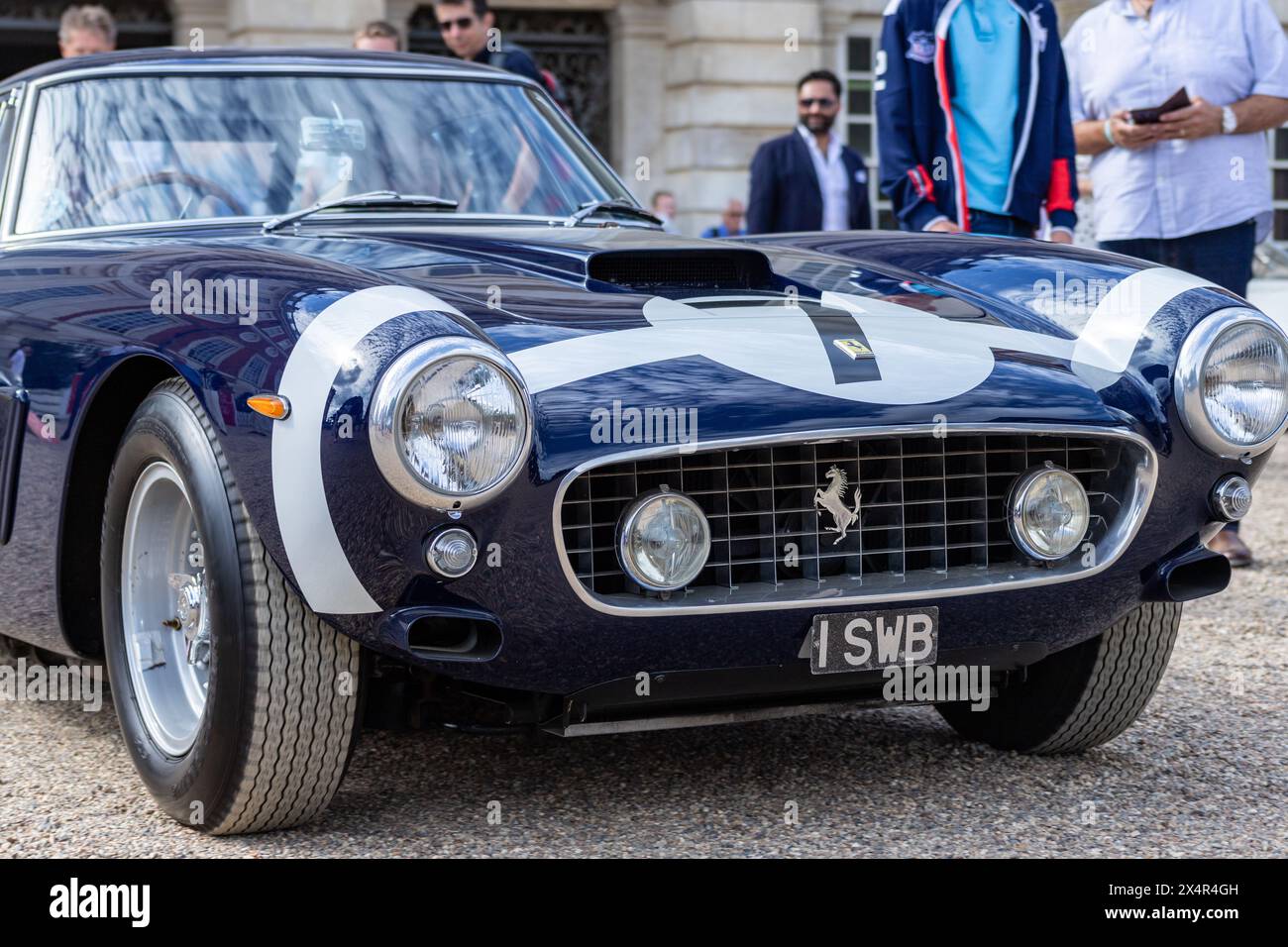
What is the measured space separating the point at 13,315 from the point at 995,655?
201 centimetres

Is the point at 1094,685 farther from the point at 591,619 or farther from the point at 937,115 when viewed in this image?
the point at 937,115

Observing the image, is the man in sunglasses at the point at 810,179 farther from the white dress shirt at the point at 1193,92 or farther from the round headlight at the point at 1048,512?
the round headlight at the point at 1048,512

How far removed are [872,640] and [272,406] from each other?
3.41 ft

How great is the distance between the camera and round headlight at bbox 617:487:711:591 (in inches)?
107

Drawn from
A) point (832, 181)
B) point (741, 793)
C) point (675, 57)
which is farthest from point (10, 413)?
point (675, 57)

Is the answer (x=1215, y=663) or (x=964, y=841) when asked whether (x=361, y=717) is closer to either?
(x=964, y=841)

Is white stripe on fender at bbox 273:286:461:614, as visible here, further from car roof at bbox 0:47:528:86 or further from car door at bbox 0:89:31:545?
car roof at bbox 0:47:528:86

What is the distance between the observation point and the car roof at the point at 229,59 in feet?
13.4

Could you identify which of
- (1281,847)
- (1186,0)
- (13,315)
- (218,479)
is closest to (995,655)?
(1281,847)

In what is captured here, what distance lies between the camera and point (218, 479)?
2.76 m

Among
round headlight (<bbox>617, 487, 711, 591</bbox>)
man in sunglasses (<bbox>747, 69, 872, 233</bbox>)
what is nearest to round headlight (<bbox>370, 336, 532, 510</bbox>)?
round headlight (<bbox>617, 487, 711, 591</bbox>)

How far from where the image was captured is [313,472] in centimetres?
261

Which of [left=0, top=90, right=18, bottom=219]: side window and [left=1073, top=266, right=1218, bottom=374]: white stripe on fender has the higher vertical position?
[left=0, top=90, right=18, bottom=219]: side window

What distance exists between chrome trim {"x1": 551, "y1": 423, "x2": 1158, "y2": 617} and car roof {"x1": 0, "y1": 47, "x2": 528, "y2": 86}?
1985mm
